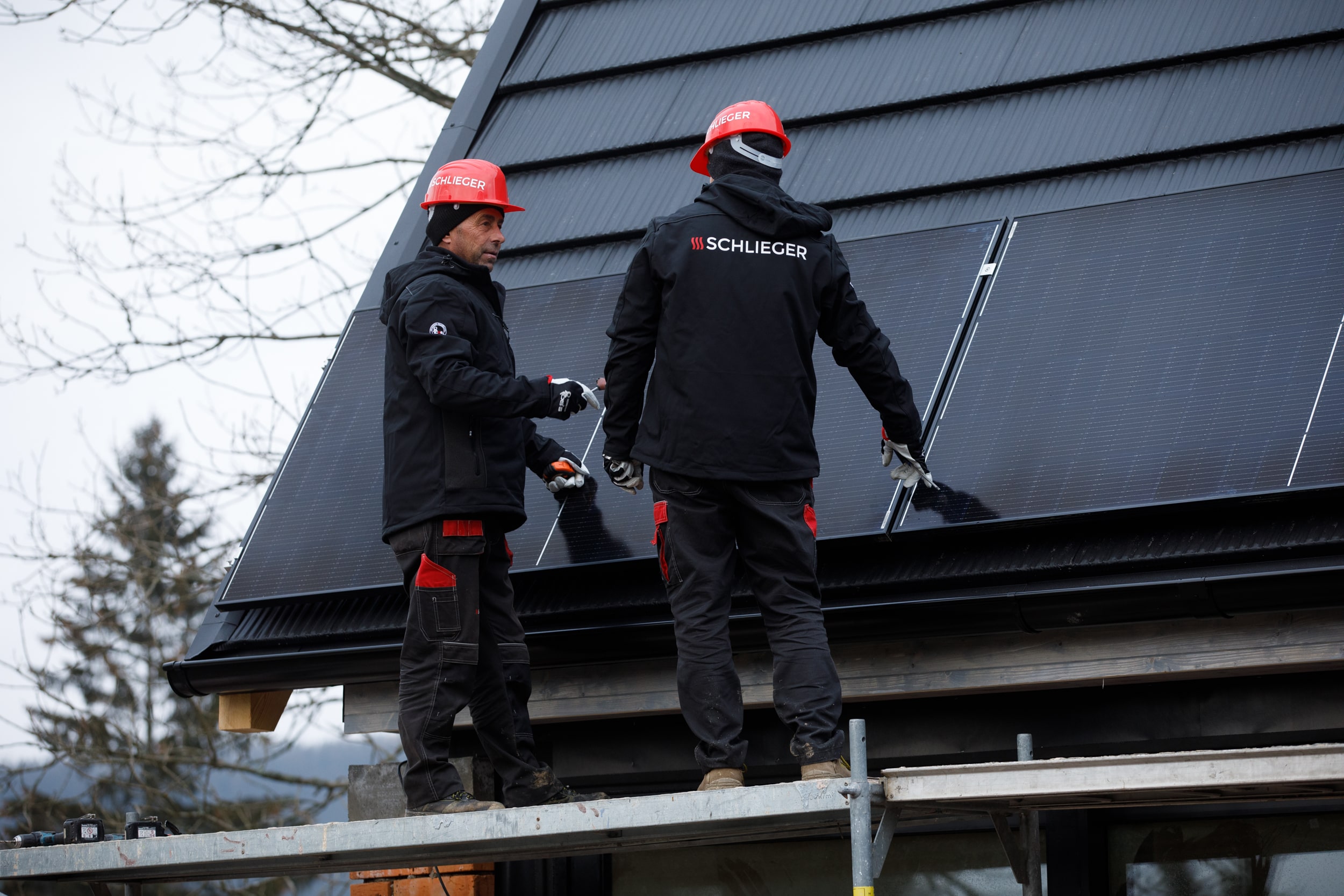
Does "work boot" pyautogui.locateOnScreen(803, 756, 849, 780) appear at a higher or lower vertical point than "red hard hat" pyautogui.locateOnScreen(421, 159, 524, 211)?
lower

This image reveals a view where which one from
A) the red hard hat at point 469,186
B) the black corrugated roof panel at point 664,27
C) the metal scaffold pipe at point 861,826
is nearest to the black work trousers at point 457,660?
the red hard hat at point 469,186

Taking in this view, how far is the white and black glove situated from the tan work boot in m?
0.94

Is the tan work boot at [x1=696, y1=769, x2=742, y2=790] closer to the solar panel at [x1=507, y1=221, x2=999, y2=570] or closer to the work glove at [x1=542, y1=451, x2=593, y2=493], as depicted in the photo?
the solar panel at [x1=507, y1=221, x2=999, y2=570]

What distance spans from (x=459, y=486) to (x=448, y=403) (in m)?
0.25

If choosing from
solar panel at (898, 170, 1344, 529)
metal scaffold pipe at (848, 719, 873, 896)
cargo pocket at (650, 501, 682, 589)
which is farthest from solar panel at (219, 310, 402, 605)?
metal scaffold pipe at (848, 719, 873, 896)

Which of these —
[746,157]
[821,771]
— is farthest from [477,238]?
[821,771]

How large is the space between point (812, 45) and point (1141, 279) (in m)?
2.65

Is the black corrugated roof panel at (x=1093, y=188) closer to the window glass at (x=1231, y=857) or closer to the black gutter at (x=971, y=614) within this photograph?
the black gutter at (x=971, y=614)

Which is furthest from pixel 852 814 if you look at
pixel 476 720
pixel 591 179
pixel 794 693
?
pixel 591 179

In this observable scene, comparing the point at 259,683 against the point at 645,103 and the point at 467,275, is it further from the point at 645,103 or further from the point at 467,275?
the point at 645,103

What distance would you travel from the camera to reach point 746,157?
467 centimetres

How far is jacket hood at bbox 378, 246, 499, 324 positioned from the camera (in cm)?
499

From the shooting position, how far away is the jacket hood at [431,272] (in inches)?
197

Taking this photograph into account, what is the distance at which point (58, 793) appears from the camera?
1888 centimetres
